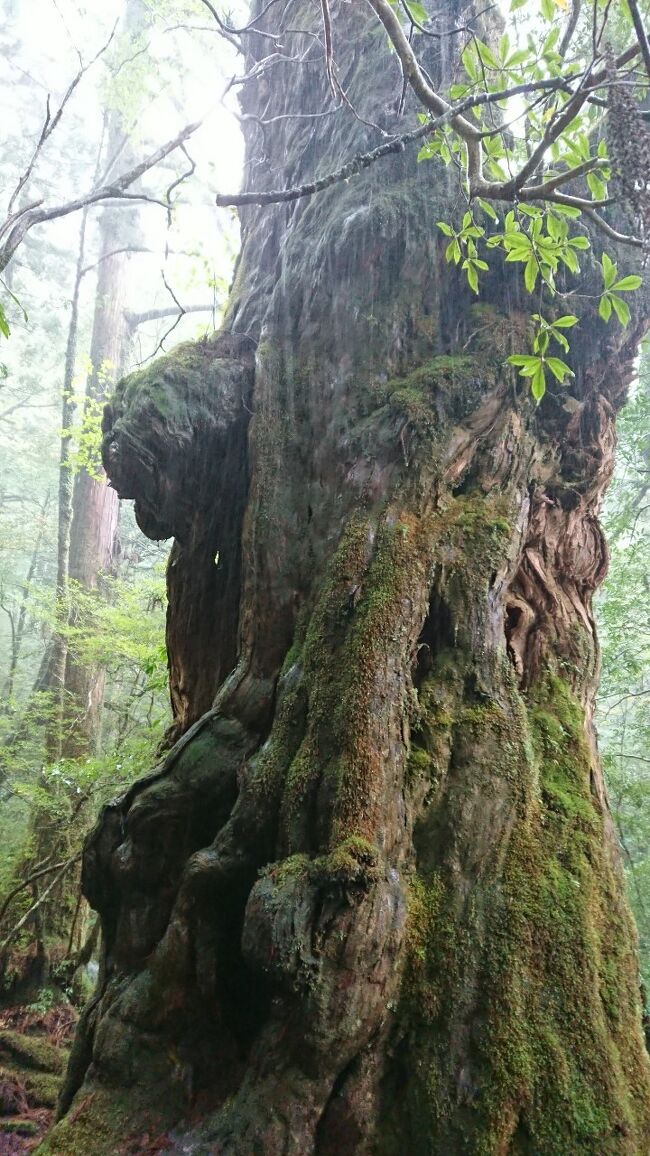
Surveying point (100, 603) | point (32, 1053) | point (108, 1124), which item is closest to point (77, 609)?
point (100, 603)

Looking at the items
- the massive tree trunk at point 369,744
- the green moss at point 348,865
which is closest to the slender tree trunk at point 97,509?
the massive tree trunk at point 369,744

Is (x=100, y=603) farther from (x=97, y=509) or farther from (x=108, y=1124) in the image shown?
(x=108, y=1124)

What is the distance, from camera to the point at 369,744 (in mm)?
2711

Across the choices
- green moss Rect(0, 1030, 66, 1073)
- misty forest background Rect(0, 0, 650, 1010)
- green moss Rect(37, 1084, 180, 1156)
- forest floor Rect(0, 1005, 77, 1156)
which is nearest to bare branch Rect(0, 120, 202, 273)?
misty forest background Rect(0, 0, 650, 1010)

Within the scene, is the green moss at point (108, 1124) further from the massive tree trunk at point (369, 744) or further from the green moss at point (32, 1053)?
the green moss at point (32, 1053)

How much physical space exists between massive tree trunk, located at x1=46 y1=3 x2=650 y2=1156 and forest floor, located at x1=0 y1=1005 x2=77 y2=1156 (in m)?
1.47

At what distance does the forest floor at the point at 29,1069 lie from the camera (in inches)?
149

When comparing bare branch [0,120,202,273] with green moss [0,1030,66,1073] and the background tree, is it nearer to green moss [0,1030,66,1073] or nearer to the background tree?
the background tree

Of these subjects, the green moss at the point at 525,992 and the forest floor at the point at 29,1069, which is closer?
the green moss at the point at 525,992

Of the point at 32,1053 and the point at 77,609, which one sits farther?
the point at 77,609

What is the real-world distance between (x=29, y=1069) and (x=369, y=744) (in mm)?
4086

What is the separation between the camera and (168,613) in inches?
→ 177

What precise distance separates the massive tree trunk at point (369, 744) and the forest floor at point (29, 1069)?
4.81ft

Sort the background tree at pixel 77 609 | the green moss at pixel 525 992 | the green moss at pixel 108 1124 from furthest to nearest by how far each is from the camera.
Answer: the background tree at pixel 77 609 → the green moss at pixel 108 1124 → the green moss at pixel 525 992
